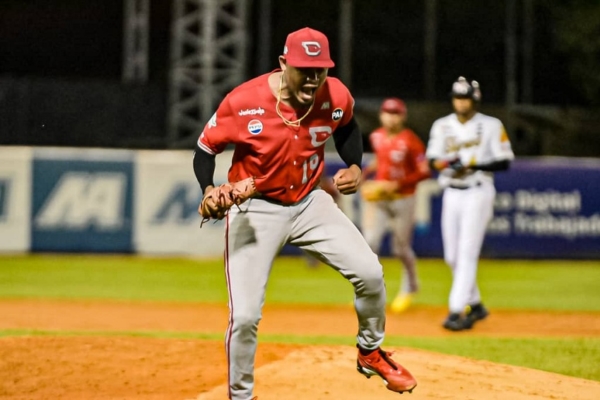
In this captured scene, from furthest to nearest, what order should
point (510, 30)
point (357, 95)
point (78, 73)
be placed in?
point (78, 73)
point (357, 95)
point (510, 30)

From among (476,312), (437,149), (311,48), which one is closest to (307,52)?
(311,48)

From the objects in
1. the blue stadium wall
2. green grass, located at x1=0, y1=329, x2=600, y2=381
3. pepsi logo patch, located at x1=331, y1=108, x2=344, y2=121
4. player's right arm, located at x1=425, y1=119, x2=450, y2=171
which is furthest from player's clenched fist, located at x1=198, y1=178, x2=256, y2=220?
the blue stadium wall

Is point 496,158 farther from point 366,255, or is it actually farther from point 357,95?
point 357,95

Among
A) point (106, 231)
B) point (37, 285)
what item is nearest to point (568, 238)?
point (106, 231)

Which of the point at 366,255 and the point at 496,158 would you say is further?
the point at 496,158

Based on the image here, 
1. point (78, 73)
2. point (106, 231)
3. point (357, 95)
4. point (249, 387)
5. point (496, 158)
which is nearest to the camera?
point (249, 387)

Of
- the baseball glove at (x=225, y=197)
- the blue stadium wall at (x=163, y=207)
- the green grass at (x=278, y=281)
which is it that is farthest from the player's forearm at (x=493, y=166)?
the blue stadium wall at (x=163, y=207)

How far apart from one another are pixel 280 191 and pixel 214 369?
1934 millimetres

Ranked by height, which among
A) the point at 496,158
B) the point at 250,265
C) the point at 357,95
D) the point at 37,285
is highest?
the point at 357,95

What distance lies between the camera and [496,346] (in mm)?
8242

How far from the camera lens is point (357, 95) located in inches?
874

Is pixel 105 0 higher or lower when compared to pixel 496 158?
higher

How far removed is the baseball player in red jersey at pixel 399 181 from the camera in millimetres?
10625

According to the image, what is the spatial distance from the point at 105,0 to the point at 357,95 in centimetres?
676
